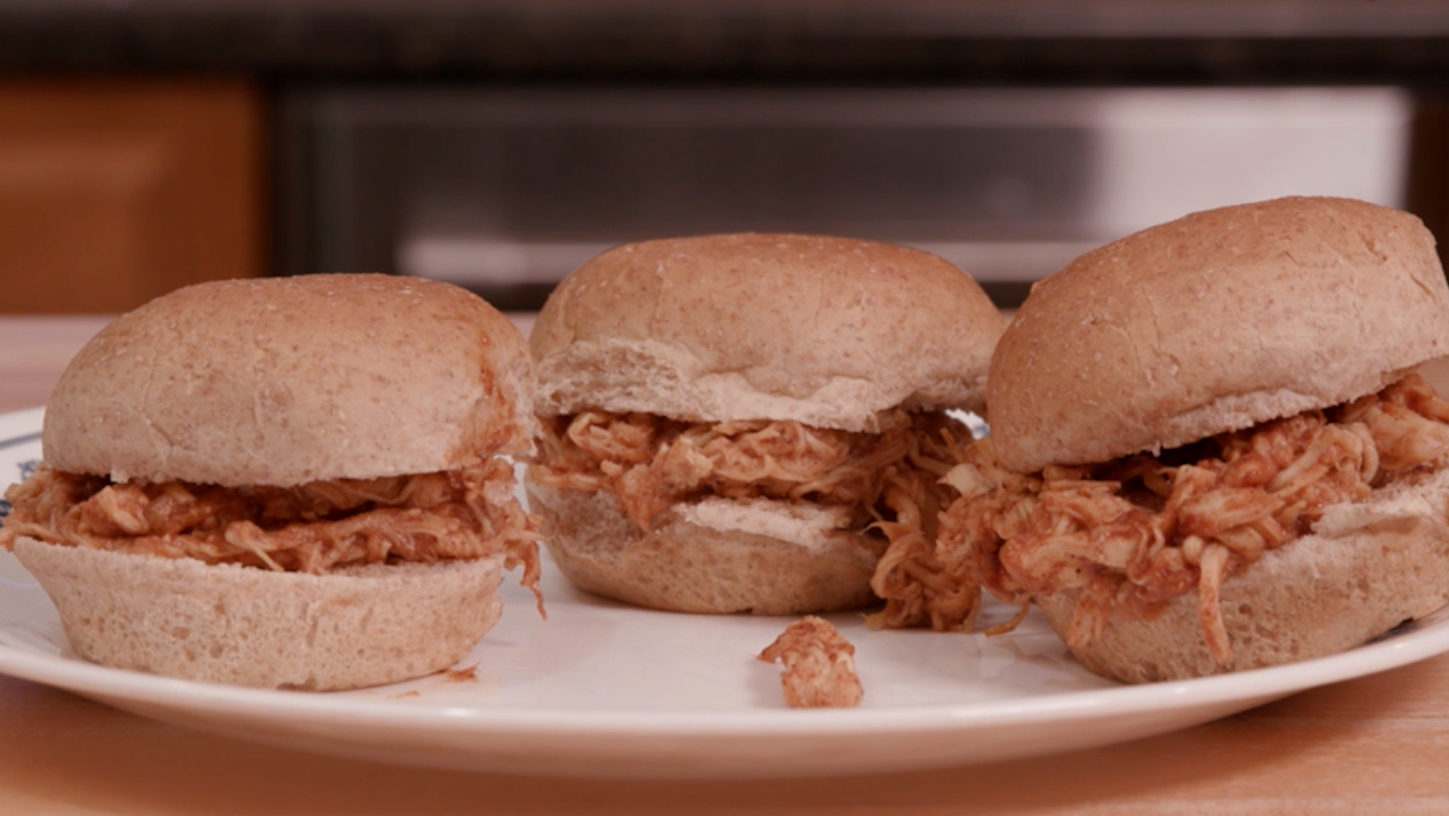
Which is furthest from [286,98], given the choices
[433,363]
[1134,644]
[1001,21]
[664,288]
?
[1134,644]

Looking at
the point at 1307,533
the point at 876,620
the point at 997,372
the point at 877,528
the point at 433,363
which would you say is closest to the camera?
the point at 1307,533

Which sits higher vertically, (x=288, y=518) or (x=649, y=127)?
(x=288, y=518)

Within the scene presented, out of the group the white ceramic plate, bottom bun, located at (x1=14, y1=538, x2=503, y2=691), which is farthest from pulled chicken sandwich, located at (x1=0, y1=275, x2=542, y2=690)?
the white ceramic plate

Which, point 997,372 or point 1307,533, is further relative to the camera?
point 997,372

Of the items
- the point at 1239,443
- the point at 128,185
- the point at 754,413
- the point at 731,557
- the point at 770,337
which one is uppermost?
the point at 1239,443

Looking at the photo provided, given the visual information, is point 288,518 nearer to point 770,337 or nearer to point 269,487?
point 269,487

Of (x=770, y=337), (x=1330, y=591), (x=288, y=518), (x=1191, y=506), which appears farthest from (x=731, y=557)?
(x=1330, y=591)

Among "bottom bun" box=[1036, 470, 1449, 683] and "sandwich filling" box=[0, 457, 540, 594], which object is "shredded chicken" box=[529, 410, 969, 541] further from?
"bottom bun" box=[1036, 470, 1449, 683]

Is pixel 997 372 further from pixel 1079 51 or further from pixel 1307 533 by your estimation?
pixel 1079 51
